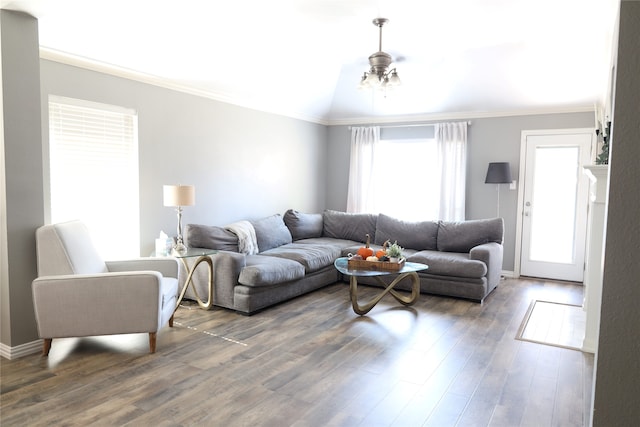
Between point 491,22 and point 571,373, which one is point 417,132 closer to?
point 491,22

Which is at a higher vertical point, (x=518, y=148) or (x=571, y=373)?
(x=518, y=148)

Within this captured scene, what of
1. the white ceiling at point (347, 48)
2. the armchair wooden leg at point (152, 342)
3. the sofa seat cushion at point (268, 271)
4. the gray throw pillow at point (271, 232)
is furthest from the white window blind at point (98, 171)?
the gray throw pillow at point (271, 232)

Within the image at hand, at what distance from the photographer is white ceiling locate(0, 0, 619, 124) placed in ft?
12.3

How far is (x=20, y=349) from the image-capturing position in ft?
10.4

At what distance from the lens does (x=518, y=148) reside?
605 centimetres

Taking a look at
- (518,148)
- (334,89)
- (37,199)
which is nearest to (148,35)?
(37,199)

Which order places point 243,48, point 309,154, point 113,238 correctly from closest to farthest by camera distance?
point 113,238
point 243,48
point 309,154

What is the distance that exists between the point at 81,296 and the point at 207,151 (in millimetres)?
2469

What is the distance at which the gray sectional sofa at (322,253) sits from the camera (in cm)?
431

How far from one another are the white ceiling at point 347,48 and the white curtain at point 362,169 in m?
0.48

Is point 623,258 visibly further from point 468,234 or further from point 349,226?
point 349,226

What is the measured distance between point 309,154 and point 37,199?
14.2ft

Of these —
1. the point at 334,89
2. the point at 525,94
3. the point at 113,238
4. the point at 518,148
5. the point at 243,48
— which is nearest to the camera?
the point at 113,238

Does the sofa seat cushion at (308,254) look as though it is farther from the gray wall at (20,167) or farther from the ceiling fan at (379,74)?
the gray wall at (20,167)
